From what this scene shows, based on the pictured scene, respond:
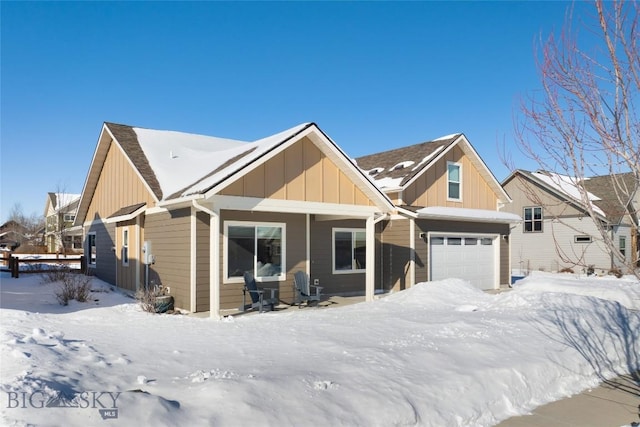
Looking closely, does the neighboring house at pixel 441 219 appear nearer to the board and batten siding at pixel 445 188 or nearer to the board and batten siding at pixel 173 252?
the board and batten siding at pixel 445 188

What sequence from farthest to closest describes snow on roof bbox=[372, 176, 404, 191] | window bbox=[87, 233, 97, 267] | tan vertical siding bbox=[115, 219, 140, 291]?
window bbox=[87, 233, 97, 267]
snow on roof bbox=[372, 176, 404, 191]
tan vertical siding bbox=[115, 219, 140, 291]

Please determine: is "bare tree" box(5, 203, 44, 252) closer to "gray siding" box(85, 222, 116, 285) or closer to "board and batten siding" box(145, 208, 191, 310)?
"gray siding" box(85, 222, 116, 285)

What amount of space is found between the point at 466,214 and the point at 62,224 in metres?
37.3

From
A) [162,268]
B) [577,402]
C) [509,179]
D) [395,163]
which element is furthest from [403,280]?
[509,179]

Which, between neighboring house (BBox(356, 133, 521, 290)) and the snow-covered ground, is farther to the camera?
neighboring house (BBox(356, 133, 521, 290))

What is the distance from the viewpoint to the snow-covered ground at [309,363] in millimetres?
4586

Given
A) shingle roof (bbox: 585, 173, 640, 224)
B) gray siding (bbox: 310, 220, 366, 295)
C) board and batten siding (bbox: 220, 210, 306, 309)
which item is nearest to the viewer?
shingle roof (bbox: 585, 173, 640, 224)

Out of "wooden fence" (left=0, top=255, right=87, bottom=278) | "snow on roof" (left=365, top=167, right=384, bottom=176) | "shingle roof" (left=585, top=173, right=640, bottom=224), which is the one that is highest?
"snow on roof" (left=365, top=167, right=384, bottom=176)

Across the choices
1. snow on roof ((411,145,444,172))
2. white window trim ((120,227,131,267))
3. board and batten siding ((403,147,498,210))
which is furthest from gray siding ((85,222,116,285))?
snow on roof ((411,145,444,172))

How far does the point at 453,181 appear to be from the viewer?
18734mm

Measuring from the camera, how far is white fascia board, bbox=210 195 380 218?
11.0m

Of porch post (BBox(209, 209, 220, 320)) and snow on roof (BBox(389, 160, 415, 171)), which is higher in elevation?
snow on roof (BBox(389, 160, 415, 171))

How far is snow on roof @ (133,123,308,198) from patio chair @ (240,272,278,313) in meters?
2.74

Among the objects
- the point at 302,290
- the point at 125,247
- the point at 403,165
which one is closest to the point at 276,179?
the point at 302,290
